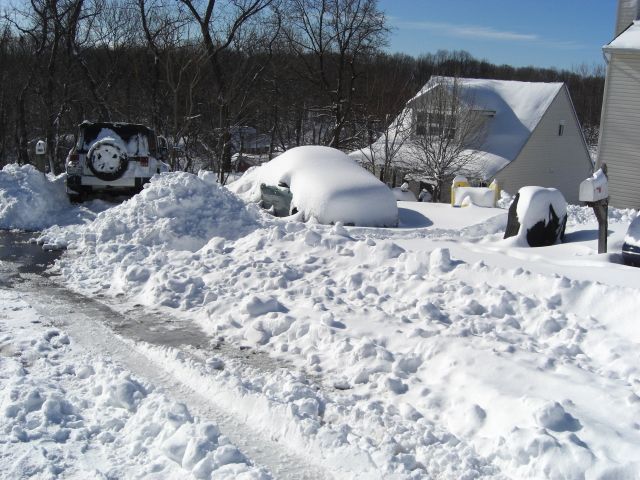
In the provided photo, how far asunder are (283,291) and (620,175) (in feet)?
Answer: 58.8

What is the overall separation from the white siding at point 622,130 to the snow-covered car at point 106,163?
15.3m

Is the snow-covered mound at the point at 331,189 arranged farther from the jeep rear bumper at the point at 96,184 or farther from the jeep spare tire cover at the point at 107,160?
the jeep spare tire cover at the point at 107,160

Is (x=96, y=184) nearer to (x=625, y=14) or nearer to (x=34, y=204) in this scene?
(x=34, y=204)

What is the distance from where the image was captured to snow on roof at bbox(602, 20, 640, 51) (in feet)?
65.2

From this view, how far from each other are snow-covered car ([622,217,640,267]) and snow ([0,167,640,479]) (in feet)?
0.57

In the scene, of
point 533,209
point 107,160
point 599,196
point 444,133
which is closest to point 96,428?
point 599,196

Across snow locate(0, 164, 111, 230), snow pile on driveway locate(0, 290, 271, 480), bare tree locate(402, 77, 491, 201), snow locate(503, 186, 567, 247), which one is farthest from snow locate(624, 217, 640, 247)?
bare tree locate(402, 77, 491, 201)

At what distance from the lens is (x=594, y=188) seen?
7055 mm

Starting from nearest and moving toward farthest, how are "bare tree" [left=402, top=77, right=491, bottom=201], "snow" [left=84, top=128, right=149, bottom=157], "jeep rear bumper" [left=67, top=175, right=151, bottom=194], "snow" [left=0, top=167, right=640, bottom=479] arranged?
1. "snow" [left=0, top=167, right=640, bottom=479]
2. "jeep rear bumper" [left=67, top=175, right=151, bottom=194]
3. "snow" [left=84, top=128, right=149, bottom=157]
4. "bare tree" [left=402, top=77, right=491, bottom=201]

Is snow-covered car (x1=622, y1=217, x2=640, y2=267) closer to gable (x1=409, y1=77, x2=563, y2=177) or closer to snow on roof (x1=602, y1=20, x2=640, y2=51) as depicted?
snow on roof (x1=602, y1=20, x2=640, y2=51)

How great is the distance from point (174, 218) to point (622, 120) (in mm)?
17165

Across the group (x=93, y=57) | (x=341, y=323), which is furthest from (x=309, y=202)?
(x=93, y=57)

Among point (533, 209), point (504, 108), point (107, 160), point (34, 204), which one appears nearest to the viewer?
point (533, 209)

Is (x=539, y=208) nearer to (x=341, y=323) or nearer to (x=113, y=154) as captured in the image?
(x=341, y=323)
